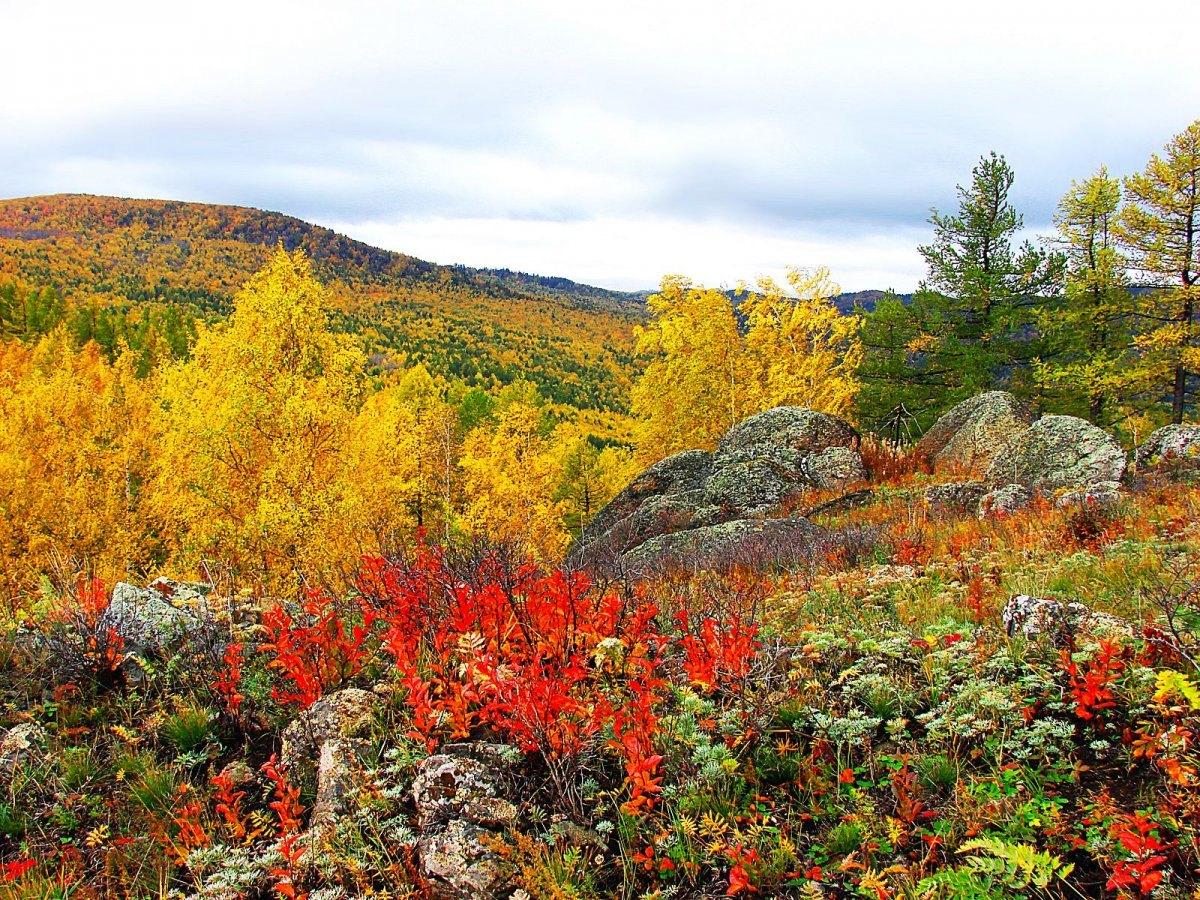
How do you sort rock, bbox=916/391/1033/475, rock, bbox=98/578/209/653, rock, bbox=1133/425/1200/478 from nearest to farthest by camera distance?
rock, bbox=98/578/209/653 < rock, bbox=1133/425/1200/478 < rock, bbox=916/391/1033/475

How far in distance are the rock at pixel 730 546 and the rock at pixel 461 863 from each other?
4.80 metres

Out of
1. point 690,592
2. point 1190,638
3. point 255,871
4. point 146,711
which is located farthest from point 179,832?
point 1190,638

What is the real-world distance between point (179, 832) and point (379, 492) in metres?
16.8

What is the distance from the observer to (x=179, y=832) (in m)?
3.23

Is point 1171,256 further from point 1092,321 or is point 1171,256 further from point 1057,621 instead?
point 1057,621

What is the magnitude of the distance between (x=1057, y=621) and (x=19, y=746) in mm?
5601

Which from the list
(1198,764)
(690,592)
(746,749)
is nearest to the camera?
(1198,764)

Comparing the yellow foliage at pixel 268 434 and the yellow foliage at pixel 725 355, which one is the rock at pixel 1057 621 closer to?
the yellow foliage at pixel 268 434

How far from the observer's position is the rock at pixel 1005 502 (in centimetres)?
911

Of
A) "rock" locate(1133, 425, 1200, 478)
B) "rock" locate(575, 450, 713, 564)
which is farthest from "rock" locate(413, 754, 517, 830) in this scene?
"rock" locate(1133, 425, 1200, 478)

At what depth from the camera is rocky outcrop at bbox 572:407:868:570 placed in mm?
14008

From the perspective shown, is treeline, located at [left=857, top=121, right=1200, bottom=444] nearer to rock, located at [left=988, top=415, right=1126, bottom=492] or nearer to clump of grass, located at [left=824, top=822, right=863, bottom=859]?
rock, located at [left=988, top=415, right=1126, bottom=492]

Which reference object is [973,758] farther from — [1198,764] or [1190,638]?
[1190,638]

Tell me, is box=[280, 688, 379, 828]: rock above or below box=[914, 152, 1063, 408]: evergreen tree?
below
